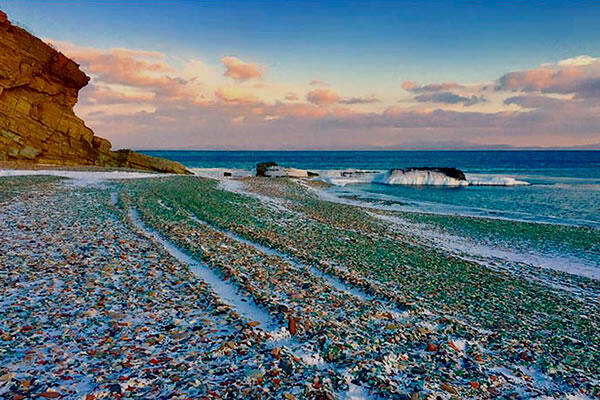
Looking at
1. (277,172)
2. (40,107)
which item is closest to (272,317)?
(40,107)

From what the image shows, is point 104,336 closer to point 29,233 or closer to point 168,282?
point 168,282

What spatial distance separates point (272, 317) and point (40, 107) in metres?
43.9

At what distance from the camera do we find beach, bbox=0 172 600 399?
489 cm

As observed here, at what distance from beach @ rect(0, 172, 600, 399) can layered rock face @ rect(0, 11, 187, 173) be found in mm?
29689

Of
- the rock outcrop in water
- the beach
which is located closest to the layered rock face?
the rock outcrop in water

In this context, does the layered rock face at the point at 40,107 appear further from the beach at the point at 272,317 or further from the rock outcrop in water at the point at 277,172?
the beach at the point at 272,317

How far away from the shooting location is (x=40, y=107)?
132 ft

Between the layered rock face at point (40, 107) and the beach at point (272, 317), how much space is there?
29.7 m

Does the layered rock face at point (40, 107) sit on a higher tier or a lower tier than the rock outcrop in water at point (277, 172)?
higher

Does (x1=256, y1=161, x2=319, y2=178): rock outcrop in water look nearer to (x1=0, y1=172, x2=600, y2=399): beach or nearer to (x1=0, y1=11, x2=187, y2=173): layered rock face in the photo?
(x1=0, y1=11, x2=187, y2=173): layered rock face

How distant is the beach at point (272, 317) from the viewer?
489 cm

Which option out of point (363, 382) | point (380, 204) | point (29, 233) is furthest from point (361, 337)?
point (380, 204)

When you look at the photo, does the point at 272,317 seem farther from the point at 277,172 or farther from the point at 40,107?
the point at 277,172

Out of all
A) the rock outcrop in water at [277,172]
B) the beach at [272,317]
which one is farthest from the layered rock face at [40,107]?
the beach at [272,317]
